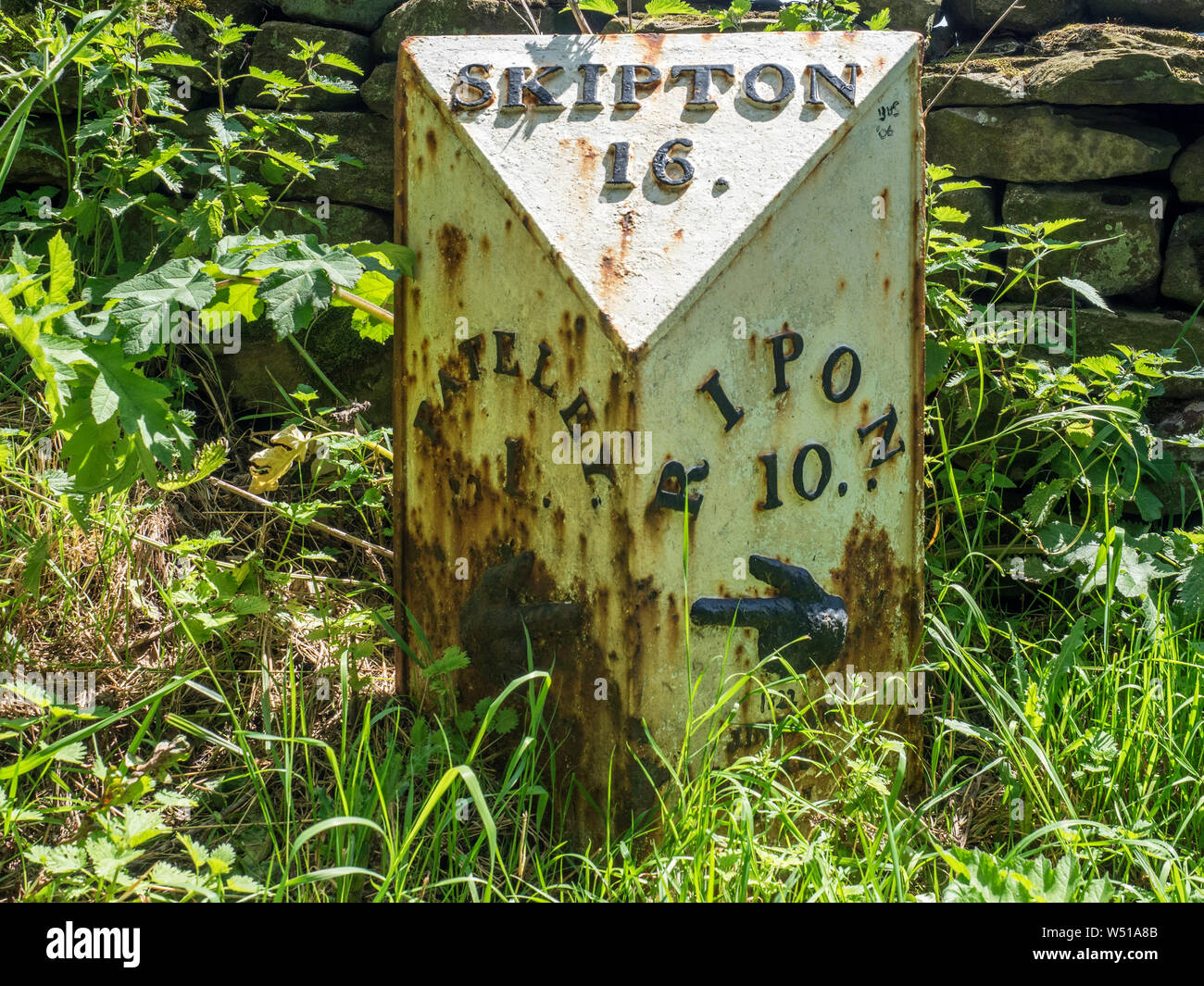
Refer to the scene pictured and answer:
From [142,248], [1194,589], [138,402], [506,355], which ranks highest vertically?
[142,248]

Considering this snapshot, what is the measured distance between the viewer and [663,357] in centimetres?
171

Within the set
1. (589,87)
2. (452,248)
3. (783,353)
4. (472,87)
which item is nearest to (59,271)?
(452,248)

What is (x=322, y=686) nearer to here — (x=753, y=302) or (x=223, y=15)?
(x=753, y=302)

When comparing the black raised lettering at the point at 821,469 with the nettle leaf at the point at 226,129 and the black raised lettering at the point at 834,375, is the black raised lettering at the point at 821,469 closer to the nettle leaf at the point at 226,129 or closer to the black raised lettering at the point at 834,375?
the black raised lettering at the point at 834,375

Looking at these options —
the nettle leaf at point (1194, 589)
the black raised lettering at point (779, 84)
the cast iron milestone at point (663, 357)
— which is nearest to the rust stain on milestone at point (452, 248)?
the cast iron milestone at point (663, 357)

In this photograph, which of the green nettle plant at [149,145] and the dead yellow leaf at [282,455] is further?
the green nettle plant at [149,145]

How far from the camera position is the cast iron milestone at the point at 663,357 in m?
1.76

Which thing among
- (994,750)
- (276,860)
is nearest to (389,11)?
(276,860)

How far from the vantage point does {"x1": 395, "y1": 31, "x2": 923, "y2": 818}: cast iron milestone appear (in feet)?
5.76

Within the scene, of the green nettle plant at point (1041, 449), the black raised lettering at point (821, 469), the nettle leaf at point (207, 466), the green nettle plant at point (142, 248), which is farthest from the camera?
the green nettle plant at point (1041, 449)

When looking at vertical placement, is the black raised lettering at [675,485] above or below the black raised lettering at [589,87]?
below

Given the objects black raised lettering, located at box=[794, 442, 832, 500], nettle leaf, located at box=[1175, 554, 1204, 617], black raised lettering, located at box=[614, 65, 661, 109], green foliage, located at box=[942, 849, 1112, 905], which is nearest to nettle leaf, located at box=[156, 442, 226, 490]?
black raised lettering, located at box=[614, 65, 661, 109]

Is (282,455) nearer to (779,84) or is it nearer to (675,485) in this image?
(675,485)

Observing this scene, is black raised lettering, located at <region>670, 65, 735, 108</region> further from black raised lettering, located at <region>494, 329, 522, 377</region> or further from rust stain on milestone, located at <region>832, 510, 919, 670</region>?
rust stain on milestone, located at <region>832, 510, 919, 670</region>
